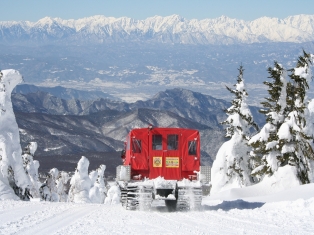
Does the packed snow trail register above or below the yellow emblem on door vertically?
below

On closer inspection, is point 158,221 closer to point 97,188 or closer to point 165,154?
point 165,154

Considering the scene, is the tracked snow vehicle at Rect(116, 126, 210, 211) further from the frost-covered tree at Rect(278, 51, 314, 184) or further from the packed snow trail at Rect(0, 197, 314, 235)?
the frost-covered tree at Rect(278, 51, 314, 184)

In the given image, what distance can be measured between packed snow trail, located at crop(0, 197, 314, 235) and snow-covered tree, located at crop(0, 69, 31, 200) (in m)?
14.7

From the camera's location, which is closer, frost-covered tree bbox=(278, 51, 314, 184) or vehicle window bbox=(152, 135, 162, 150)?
vehicle window bbox=(152, 135, 162, 150)

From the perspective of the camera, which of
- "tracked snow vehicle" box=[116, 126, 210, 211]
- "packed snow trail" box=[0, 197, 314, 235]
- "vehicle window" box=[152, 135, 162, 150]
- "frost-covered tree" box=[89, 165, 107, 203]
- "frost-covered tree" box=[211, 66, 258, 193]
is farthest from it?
"frost-covered tree" box=[89, 165, 107, 203]

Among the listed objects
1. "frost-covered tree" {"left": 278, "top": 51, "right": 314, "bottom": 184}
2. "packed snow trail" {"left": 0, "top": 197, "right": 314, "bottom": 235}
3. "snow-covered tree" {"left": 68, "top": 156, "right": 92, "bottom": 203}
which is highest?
"frost-covered tree" {"left": 278, "top": 51, "right": 314, "bottom": 184}

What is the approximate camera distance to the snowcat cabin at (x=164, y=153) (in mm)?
26781

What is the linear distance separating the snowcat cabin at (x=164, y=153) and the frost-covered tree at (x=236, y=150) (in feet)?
74.3

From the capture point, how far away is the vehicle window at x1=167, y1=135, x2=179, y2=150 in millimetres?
27031

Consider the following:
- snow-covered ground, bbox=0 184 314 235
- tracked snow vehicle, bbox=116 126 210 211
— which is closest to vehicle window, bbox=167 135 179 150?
tracked snow vehicle, bbox=116 126 210 211

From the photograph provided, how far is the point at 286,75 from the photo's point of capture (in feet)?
132

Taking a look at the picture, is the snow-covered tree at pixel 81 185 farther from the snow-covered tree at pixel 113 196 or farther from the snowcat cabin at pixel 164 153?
the snowcat cabin at pixel 164 153

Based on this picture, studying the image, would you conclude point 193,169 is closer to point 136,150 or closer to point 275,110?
point 136,150

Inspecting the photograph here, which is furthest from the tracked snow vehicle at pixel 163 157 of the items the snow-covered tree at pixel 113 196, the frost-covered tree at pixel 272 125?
the snow-covered tree at pixel 113 196
